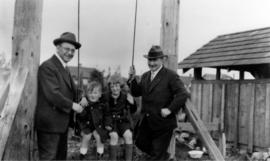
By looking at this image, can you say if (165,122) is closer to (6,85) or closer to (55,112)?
(55,112)

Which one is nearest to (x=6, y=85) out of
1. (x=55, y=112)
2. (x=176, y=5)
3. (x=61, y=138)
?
(x=55, y=112)


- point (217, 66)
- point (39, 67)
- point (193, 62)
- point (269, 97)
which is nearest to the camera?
point (39, 67)

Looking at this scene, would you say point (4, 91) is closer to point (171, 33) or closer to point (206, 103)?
point (171, 33)

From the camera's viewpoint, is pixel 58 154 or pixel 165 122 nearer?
pixel 58 154

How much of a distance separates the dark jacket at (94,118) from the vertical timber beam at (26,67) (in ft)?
2.50

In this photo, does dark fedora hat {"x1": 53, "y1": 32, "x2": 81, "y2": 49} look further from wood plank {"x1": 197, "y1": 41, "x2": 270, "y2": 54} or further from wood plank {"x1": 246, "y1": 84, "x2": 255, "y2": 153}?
wood plank {"x1": 197, "y1": 41, "x2": 270, "y2": 54}

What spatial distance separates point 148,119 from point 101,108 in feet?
2.18

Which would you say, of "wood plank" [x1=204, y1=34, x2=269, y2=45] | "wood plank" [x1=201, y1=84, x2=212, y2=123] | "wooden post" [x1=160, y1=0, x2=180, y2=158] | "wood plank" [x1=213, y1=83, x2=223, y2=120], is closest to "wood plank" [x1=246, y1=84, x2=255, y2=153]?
"wood plank" [x1=213, y1=83, x2=223, y2=120]

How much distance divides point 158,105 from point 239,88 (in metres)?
5.17

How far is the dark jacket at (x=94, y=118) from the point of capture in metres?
4.08

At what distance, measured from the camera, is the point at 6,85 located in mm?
3322

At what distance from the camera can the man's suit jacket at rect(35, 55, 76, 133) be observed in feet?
10.9

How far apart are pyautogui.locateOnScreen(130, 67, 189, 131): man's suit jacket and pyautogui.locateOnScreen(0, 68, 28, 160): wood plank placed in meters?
1.66

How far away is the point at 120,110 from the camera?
4.27m
